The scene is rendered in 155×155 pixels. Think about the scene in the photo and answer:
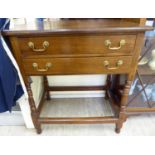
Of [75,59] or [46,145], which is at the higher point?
[75,59]

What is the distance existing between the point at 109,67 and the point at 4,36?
0.53 metres

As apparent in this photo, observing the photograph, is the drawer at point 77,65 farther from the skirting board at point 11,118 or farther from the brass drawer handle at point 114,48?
the skirting board at point 11,118

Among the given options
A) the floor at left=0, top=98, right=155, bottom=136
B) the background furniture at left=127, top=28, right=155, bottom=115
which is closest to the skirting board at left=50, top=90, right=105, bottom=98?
the floor at left=0, top=98, right=155, bottom=136

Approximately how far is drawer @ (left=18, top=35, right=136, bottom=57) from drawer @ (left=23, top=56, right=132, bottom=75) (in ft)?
0.11

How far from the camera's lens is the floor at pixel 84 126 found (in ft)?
3.91

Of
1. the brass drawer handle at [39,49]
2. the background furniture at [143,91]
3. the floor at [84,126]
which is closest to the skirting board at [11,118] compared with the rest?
the floor at [84,126]

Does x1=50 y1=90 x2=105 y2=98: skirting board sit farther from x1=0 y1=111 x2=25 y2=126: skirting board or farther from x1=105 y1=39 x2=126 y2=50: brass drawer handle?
x1=105 y1=39 x2=126 y2=50: brass drawer handle

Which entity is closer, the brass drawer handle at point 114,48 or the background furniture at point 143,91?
the brass drawer handle at point 114,48

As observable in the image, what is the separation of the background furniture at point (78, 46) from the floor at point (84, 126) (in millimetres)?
484

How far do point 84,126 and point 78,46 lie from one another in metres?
0.67
